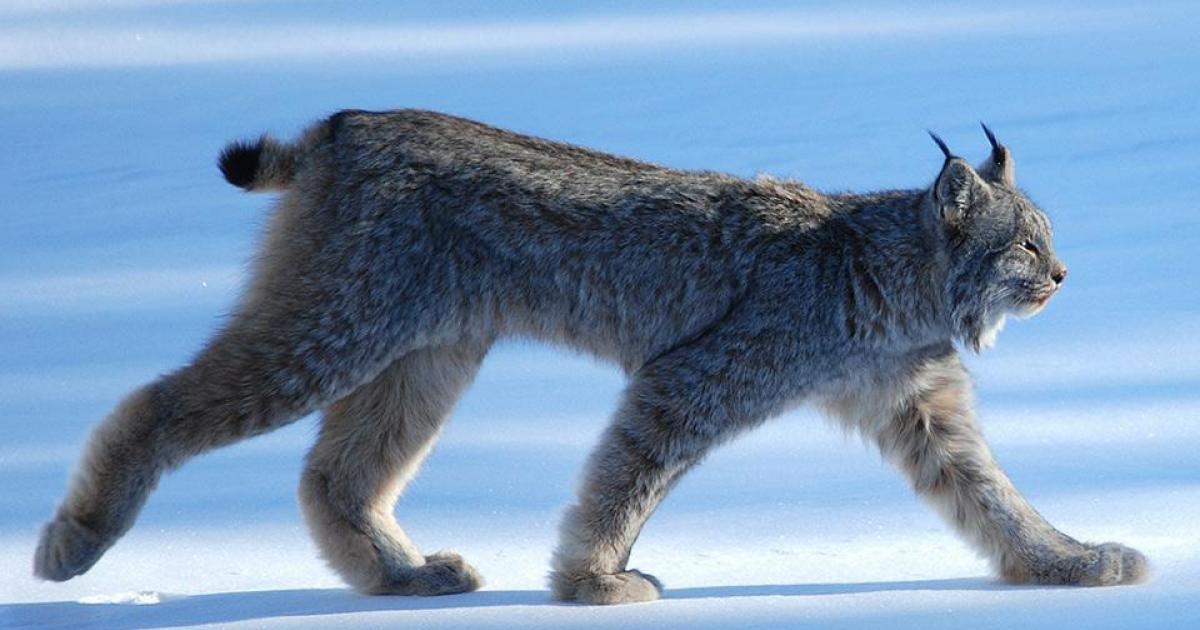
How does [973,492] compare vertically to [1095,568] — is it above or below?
above

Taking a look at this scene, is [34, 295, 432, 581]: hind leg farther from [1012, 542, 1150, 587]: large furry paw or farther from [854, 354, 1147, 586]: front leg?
[1012, 542, 1150, 587]: large furry paw

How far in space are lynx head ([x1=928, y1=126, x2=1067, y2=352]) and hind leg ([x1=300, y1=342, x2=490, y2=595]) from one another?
120 cm

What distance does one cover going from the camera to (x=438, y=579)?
5.93 meters

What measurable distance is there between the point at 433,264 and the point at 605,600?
3.08 feet

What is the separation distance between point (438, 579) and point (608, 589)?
50 centimetres

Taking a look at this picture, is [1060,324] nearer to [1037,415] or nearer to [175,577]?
[1037,415]

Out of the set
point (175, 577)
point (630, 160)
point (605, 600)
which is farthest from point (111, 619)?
point (630, 160)

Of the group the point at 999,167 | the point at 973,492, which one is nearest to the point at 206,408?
the point at 973,492

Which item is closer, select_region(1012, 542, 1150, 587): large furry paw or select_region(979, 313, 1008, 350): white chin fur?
select_region(1012, 542, 1150, 587): large furry paw

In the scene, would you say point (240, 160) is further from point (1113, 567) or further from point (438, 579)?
point (1113, 567)

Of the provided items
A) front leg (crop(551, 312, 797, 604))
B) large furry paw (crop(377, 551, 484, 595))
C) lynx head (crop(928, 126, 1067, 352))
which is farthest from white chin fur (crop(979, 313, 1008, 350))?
large furry paw (crop(377, 551, 484, 595))

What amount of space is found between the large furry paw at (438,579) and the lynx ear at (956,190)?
4.80 feet

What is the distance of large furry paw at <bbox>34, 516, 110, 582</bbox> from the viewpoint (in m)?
5.70

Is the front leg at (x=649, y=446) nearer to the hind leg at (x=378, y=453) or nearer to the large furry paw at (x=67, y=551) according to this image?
the hind leg at (x=378, y=453)
